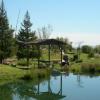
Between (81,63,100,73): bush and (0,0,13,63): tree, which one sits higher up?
(0,0,13,63): tree

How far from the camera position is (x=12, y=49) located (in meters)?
37.8

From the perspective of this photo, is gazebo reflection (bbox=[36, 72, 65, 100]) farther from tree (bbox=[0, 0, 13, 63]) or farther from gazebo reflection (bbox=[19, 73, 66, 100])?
tree (bbox=[0, 0, 13, 63])

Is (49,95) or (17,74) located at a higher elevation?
(17,74)

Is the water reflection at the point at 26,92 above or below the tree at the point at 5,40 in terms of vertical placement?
below

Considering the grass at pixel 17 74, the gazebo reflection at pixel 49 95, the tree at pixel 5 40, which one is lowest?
the gazebo reflection at pixel 49 95

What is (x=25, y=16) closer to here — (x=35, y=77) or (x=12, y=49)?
(x=12, y=49)

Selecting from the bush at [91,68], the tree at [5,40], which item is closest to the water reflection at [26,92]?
the bush at [91,68]

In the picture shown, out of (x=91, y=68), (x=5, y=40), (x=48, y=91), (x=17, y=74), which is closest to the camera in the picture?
(x=48, y=91)

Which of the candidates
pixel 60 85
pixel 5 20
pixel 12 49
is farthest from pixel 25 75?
pixel 5 20

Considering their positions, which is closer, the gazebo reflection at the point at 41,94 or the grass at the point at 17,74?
the gazebo reflection at the point at 41,94

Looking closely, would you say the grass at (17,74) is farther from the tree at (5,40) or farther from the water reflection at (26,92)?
→ the tree at (5,40)

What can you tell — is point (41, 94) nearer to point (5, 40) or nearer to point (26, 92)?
point (26, 92)

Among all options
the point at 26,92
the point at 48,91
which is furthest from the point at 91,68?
the point at 26,92

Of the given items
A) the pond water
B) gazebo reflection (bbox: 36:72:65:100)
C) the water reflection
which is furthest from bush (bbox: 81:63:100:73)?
gazebo reflection (bbox: 36:72:65:100)
